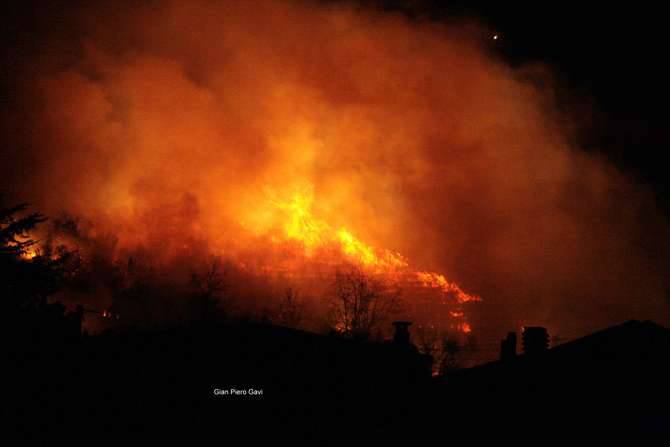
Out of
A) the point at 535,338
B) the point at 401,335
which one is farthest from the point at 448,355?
the point at 535,338

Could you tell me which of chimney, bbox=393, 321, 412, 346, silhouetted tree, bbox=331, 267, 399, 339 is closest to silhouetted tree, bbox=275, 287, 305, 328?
silhouetted tree, bbox=331, 267, 399, 339

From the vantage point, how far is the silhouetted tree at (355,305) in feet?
217

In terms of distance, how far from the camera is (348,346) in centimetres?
2488

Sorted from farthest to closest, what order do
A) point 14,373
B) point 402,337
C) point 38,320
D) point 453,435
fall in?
point 402,337 → point 38,320 → point 14,373 → point 453,435

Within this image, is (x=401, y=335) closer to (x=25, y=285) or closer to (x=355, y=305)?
(x=25, y=285)

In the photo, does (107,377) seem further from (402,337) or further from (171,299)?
(171,299)

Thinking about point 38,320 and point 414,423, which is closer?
point 414,423

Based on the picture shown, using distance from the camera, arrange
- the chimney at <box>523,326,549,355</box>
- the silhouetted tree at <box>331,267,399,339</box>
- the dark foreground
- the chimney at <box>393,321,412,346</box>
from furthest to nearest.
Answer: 1. the silhouetted tree at <box>331,267,399,339</box>
2. the chimney at <box>393,321,412,346</box>
3. the chimney at <box>523,326,549,355</box>
4. the dark foreground

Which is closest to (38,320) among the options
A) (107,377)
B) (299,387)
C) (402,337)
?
(107,377)

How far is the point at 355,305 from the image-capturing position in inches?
2653

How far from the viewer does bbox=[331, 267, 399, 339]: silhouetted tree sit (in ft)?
217

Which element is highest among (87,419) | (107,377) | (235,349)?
(235,349)

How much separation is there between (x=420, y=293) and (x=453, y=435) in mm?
64706

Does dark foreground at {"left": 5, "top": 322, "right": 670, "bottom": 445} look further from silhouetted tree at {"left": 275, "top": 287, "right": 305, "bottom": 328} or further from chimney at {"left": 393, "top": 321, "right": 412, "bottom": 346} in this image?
silhouetted tree at {"left": 275, "top": 287, "right": 305, "bottom": 328}
